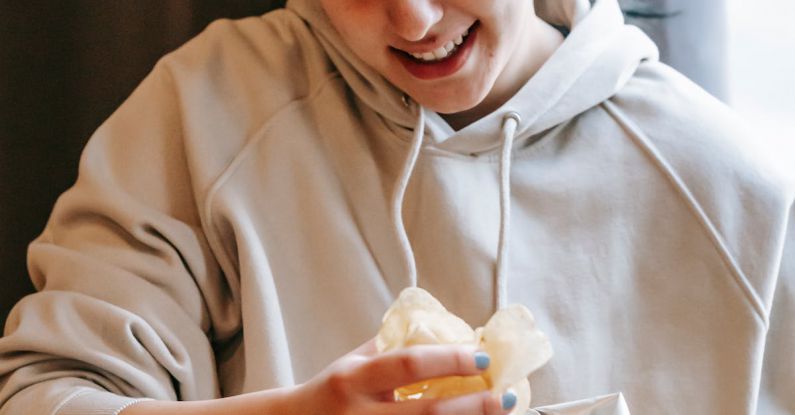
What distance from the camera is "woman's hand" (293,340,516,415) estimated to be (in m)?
0.69

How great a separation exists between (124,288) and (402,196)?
9.7 inches

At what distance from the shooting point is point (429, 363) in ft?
2.27

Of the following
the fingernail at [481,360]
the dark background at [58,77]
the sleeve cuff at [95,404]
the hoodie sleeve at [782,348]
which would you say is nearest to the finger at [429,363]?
the fingernail at [481,360]

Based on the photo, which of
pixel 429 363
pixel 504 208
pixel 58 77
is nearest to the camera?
pixel 429 363

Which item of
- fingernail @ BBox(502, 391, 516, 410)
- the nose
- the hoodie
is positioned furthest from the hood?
fingernail @ BBox(502, 391, 516, 410)

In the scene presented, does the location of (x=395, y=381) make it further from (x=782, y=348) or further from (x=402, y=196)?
(x=782, y=348)

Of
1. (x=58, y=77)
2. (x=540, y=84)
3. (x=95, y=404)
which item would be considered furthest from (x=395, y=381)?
(x=58, y=77)

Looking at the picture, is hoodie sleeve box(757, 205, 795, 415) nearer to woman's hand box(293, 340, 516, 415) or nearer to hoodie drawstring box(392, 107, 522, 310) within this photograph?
hoodie drawstring box(392, 107, 522, 310)

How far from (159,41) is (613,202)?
1.84 ft

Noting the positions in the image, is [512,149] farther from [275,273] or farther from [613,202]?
[275,273]

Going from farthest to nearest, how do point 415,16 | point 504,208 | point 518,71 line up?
point 518,71 → point 504,208 → point 415,16

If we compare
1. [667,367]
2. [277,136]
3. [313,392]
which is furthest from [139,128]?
[667,367]

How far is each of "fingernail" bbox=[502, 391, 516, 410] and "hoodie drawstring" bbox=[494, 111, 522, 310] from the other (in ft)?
0.94

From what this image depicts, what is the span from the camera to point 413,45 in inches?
37.7
